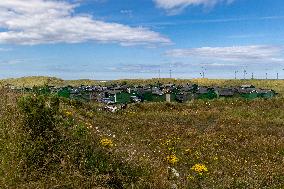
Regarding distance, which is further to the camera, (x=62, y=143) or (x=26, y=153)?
(x=62, y=143)

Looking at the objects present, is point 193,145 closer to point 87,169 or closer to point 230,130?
point 230,130

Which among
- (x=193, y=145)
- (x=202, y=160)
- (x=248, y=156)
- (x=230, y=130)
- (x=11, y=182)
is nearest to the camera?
(x=11, y=182)

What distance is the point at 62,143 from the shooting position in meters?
11.0

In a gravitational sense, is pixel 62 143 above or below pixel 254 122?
above

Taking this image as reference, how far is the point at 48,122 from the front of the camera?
10953mm

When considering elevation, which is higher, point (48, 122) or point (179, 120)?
point (48, 122)

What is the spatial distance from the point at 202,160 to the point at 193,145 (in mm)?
4582

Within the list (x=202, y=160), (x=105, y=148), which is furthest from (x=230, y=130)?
(x=105, y=148)

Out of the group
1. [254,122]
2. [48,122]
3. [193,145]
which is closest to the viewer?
[48,122]

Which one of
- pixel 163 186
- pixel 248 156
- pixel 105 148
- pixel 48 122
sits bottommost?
pixel 248 156

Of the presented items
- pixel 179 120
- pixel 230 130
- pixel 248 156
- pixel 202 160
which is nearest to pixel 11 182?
pixel 202 160

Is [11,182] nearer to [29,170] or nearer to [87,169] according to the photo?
[29,170]

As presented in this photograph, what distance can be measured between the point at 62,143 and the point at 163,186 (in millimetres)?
2826

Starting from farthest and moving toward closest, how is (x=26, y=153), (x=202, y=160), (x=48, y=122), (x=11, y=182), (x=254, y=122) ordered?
(x=254, y=122), (x=202, y=160), (x=48, y=122), (x=26, y=153), (x=11, y=182)
